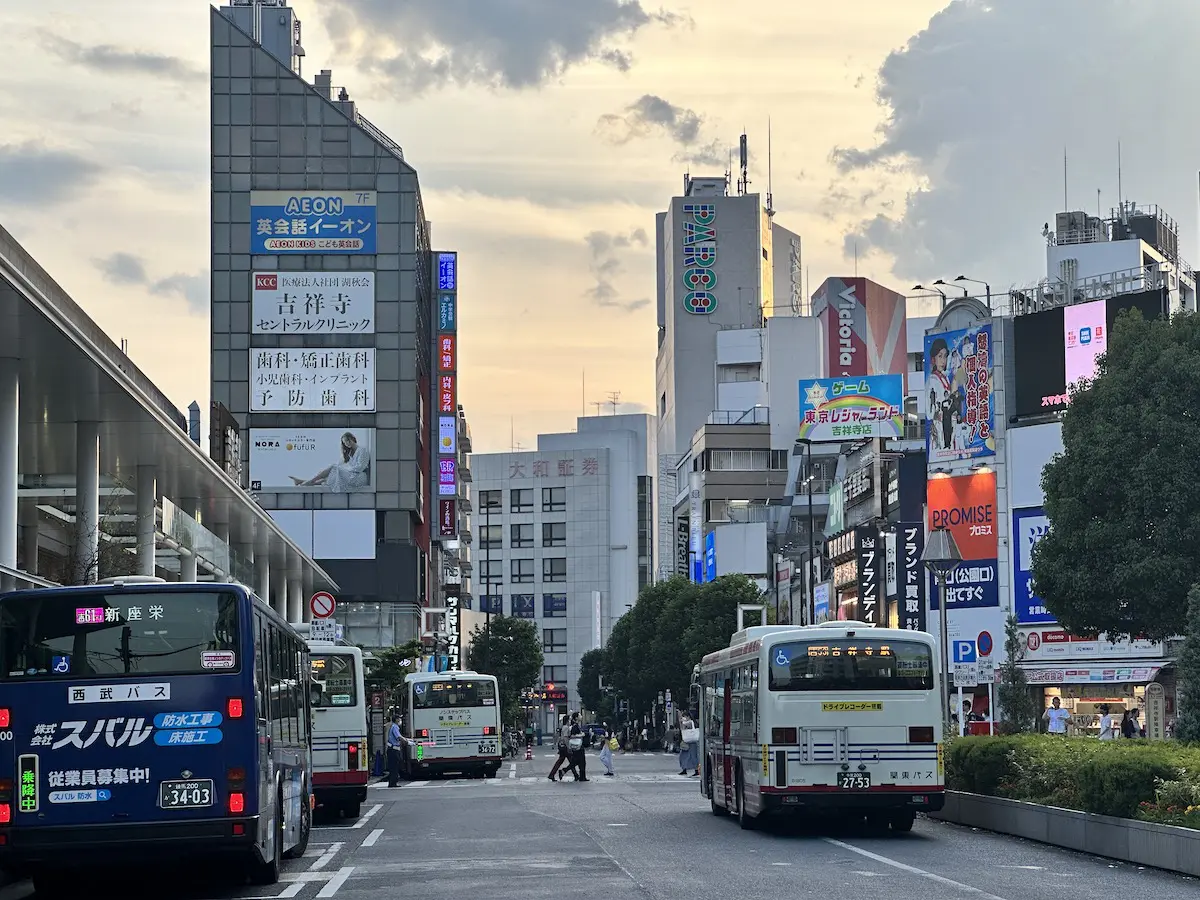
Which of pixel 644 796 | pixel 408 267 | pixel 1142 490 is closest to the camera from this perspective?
pixel 644 796

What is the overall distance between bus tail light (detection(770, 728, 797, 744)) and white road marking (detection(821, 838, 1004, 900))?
149 centimetres

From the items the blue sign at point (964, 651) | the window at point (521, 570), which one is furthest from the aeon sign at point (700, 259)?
the blue sign at point (964, 651)

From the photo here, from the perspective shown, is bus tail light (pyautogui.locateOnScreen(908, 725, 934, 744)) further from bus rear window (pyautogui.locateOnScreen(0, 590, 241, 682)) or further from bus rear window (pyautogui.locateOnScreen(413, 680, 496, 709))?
bus rear window (pyautogui.locateOnScreen(413, 680, 496, 709))

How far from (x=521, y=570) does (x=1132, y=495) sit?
14084 cm

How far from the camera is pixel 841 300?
405 ft

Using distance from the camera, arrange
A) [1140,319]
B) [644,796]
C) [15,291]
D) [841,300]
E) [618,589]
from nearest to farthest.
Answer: [15,291] < [644,796] < [1140,319] < [841,300] < [618,589]

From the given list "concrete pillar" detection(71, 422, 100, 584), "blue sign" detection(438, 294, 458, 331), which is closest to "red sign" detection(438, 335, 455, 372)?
"blue sign" detection(438, 294, 458, 331)

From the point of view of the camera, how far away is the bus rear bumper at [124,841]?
15547 mm

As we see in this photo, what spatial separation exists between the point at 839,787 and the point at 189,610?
10536 mm

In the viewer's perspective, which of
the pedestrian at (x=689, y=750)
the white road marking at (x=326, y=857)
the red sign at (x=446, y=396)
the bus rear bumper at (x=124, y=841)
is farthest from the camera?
the red sign at (x=446, y=396)

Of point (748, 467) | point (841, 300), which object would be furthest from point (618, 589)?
A: point (841, 300)

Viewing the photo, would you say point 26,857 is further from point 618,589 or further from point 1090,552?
point 618,589

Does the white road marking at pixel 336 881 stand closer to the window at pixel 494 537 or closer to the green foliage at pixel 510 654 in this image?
the green foliage at pixel 510 654

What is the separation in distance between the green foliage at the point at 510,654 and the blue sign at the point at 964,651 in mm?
47853
